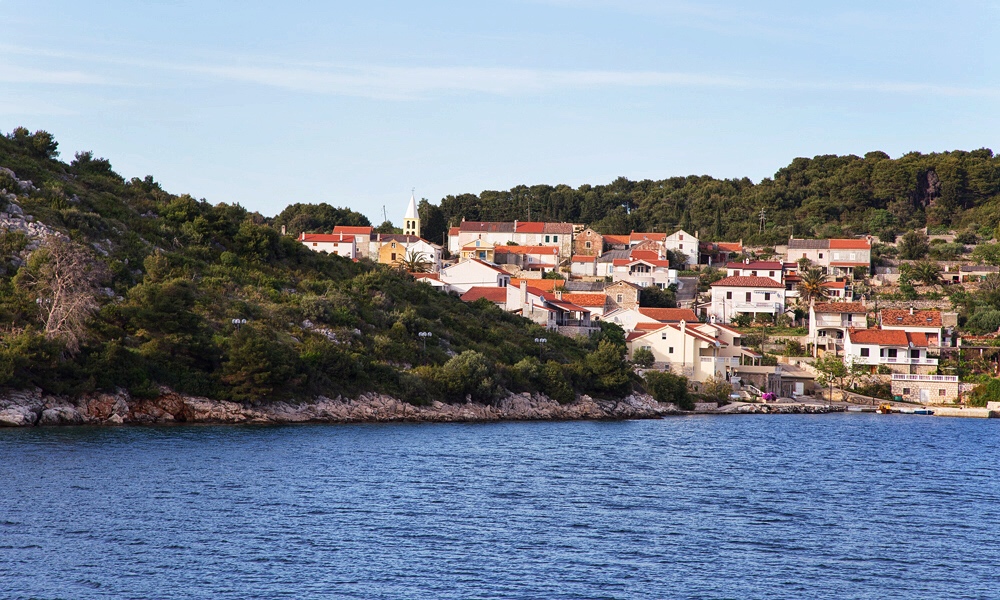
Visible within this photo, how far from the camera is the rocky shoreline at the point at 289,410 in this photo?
44.8 m

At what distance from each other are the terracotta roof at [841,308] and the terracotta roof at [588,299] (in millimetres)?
18139

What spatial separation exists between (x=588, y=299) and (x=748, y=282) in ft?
54.2

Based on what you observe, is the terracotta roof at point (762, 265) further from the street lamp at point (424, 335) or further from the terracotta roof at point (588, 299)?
the street lamp at point (424, 335)

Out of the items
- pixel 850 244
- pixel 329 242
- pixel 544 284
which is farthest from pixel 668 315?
pixel 329 242

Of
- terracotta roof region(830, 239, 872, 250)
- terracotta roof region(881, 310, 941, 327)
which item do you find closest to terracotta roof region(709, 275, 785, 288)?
terracotta roof region(881, 310, 941, 327)

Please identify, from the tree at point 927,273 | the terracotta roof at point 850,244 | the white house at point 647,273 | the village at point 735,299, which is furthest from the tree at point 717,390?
the terracotta roof at point 850,244

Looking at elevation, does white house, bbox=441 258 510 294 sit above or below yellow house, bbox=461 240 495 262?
below

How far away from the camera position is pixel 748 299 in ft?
318

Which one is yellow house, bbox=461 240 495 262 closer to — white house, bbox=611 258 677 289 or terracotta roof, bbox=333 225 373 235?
terracotta roof, bbox=333 225 373 235

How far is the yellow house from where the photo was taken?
11338 centimetres

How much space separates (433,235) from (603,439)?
85.8m

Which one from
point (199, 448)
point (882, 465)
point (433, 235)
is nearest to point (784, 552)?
point (882, 465)

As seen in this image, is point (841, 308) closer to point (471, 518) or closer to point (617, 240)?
point (617, 240)

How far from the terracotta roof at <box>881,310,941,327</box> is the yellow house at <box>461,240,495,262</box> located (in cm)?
4347
